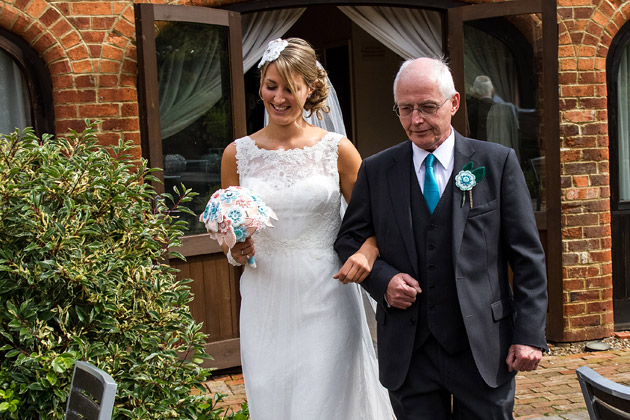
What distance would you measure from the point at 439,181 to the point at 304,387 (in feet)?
3.54

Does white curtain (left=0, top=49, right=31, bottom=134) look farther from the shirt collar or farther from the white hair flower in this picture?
the shirt collar

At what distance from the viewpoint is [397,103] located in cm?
282

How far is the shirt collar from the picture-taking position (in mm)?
2861

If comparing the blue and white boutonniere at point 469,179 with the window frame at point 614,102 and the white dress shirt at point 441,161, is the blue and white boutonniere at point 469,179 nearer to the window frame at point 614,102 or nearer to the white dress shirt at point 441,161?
the white dress shirt at point 441,161

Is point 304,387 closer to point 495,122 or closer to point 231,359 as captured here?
point 231,359

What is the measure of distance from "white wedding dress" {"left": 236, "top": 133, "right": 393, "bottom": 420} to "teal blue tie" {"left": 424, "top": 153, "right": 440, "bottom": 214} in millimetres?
631

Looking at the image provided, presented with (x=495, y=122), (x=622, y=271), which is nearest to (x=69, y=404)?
(x=495, y=122)

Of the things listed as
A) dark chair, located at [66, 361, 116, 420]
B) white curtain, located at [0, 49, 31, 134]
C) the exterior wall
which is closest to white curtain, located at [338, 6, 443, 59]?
the exterior wall

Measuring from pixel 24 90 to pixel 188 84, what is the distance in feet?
3.72

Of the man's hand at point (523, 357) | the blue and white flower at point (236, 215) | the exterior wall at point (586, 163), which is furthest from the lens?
the exterior wall at point (586, 163)

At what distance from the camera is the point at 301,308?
11.1 feet

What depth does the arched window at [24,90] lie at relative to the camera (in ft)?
17.6

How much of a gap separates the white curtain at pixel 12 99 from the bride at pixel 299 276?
8.76ft

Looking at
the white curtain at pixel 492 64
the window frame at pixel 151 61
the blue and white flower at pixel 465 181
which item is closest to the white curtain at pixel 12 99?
the window frame at pixel 151 61
